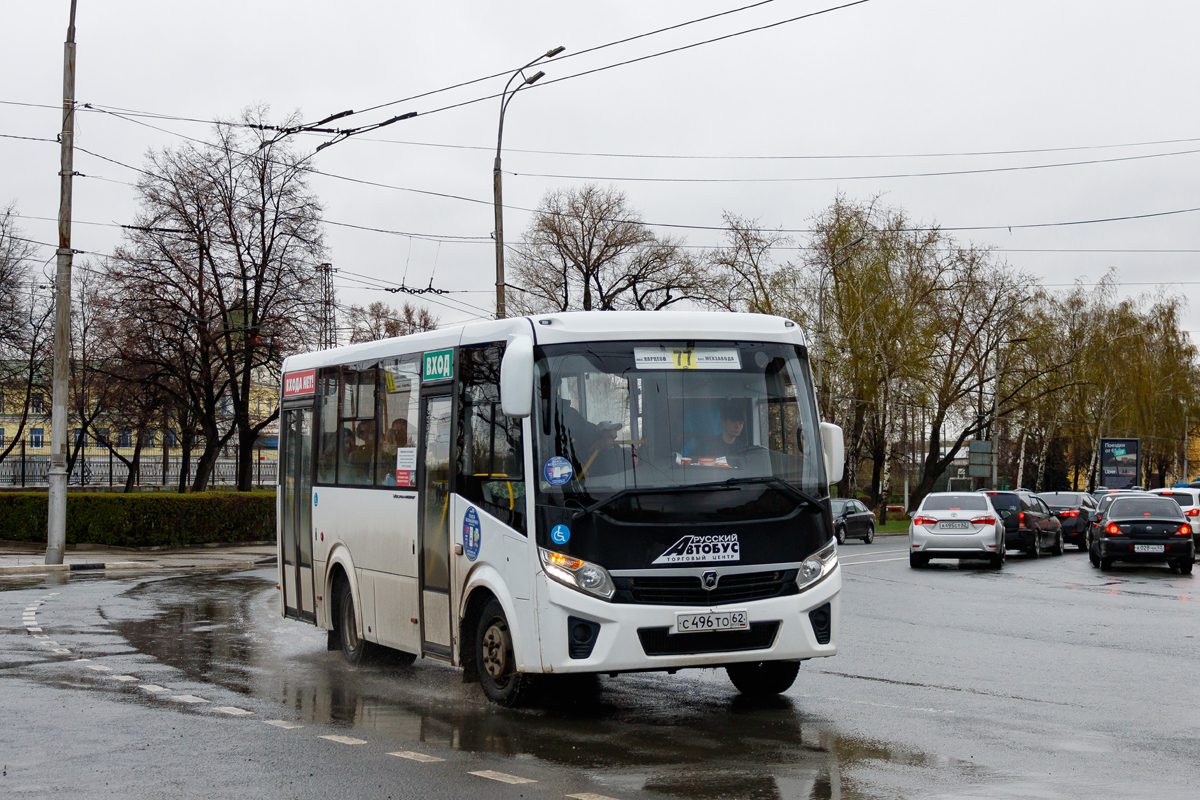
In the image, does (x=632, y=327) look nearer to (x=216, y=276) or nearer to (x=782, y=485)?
(x=782, y=485)

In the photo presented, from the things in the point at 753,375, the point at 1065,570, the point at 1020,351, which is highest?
the point at 1020,351

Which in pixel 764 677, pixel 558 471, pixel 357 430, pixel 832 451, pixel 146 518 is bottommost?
pixel 764 677

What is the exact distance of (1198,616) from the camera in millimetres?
17203

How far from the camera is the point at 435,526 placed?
33.7 ft

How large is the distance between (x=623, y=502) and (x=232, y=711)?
3.21m

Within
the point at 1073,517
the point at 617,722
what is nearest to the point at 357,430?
the point at 617,722

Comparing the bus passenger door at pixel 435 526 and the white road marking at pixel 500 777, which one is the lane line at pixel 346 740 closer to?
the white road marking at pixel 500 777

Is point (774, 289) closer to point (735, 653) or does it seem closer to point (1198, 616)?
point (1198, 616)

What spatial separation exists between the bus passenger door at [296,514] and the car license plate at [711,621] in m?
5.12

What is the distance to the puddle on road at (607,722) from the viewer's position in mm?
7305

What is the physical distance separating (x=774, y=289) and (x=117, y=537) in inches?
1195

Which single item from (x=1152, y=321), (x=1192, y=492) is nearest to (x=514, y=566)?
(x=1192, y=492)

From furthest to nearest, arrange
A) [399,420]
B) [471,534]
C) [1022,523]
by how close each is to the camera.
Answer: [1022,523] → [399,420] → [471,534]

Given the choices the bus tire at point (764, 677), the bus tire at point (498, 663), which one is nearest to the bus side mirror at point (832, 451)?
the bus tire at point (764, 677)
